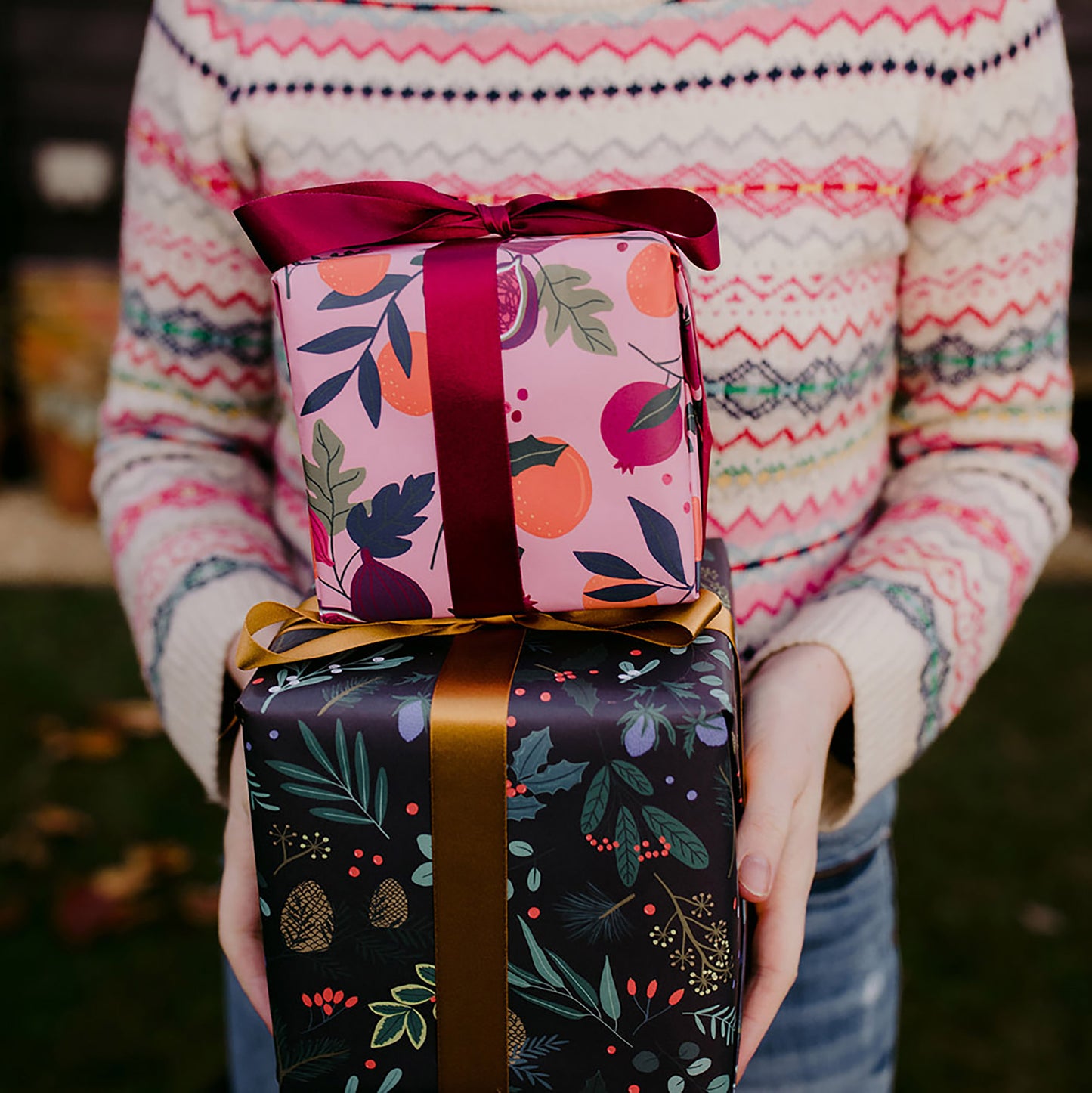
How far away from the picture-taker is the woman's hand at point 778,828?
60 centimetres

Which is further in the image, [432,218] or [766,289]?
[766,289]

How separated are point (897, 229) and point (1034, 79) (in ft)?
0.42

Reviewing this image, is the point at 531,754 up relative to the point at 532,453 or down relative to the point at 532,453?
down

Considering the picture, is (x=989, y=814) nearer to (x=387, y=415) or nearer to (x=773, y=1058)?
(x=773, y=1058)

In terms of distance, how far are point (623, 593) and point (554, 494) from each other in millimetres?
63

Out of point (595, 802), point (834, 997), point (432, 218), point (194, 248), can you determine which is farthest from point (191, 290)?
point (834, 997)

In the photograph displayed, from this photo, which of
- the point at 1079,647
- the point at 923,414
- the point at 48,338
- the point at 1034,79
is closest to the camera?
the point at 1034,79

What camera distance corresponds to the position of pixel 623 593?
582mm

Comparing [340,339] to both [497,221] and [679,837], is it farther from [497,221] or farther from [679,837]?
[679,837]

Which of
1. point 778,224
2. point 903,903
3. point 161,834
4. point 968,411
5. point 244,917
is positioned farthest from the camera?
point 161,834

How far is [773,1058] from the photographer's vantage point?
89 centimetres

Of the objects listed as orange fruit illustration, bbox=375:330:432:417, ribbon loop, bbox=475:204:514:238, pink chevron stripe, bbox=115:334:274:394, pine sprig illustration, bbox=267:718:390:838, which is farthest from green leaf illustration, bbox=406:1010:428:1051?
pink chevron stripe, bbox=115:334:274:394

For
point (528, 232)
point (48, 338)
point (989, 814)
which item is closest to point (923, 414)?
point (528, 232)

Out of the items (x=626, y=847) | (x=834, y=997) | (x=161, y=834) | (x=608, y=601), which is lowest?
(x=161, y=834)
